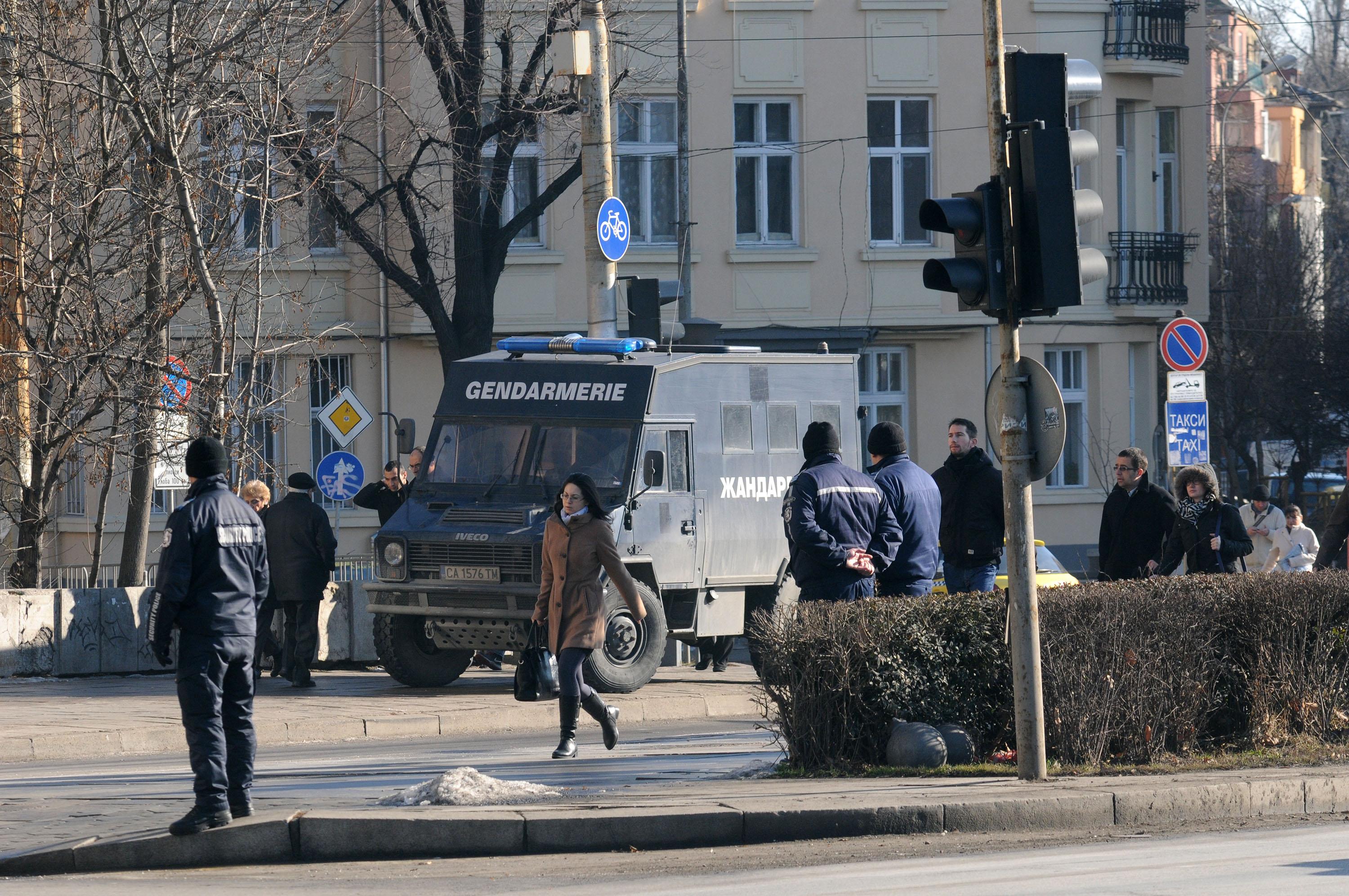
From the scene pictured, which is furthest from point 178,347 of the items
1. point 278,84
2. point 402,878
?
point 402,878

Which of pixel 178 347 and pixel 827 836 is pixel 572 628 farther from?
pixel 178 347

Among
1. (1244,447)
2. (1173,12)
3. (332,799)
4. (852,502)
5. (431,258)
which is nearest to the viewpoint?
(332,799)

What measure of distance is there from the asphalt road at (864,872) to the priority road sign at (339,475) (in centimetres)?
1456

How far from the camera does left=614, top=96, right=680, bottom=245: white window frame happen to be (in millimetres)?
27484

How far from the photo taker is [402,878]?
23.9 ft

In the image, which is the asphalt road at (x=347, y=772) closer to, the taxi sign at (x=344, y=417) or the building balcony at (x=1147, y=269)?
the taxi sign at (x=344, y=417)

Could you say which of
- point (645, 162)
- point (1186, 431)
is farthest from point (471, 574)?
point (645, 162)

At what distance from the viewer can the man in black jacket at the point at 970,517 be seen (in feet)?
41.9

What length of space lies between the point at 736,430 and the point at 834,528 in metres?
5.29

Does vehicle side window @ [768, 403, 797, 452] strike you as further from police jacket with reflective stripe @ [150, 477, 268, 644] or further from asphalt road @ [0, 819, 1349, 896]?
police jacket with reflective stripe @ [150, 477, 268, 644]

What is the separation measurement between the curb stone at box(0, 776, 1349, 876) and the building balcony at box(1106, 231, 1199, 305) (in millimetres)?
22494

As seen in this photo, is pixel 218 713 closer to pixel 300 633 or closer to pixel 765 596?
pixel 300 633

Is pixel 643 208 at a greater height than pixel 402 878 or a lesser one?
greater

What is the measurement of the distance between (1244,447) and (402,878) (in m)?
38.1
